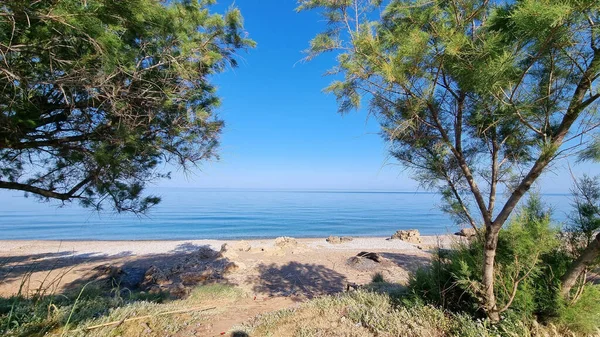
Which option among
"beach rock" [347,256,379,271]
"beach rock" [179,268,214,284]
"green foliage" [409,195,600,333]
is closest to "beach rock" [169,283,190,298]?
"beach rock" [179,268,214,284]

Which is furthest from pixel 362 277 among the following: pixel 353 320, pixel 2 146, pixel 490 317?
pixel 2 146

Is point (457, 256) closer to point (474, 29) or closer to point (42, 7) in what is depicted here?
point (474, 29)

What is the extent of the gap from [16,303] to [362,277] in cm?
601

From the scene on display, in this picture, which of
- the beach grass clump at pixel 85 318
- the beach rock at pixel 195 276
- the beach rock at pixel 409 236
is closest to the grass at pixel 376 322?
the beach grass clump at pixel 85 318

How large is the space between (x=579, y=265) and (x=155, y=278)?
7374 mm

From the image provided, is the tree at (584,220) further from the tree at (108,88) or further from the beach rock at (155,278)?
the beach rock at (155,278)

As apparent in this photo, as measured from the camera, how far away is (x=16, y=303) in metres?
2.87

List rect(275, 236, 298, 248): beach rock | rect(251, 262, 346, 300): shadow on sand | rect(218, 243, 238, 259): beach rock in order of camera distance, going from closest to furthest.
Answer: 1. rect(251, 262, 346, 300): shadow on sand
2. rect(218, 243, 238, 259): beach rock
3. rect(275, 236, 298, 248): beach rock

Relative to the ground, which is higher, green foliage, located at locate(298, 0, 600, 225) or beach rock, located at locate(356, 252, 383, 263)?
green foliage, located at locate(298, 0, 600, 225)

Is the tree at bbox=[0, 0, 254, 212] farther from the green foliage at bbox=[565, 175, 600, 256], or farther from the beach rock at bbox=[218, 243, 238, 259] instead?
the green foliage at bbox=[565, 175, 600, 256]

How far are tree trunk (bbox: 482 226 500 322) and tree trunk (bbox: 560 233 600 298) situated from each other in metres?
0.61

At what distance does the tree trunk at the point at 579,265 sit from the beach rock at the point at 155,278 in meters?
6.89

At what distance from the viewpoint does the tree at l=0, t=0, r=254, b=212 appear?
2422mm

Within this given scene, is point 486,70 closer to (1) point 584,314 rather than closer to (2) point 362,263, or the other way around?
(1) point 584,314
